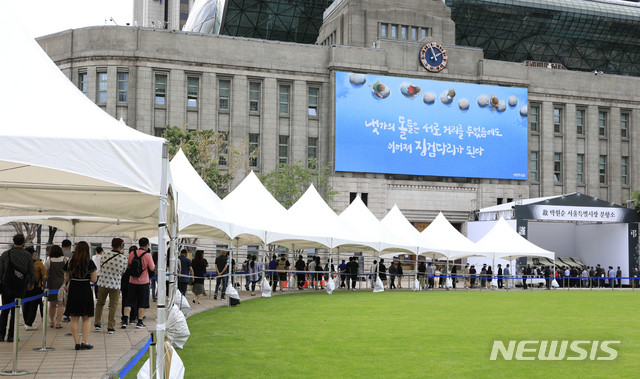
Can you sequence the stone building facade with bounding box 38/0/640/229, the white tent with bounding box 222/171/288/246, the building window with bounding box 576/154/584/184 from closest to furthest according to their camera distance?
the white tent with bounding box 222/171/288/246
the stone building facade with bounding box 38/0/640/229
the building window with bounding box 576/154/584/184

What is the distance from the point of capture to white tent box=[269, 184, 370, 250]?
98.7ft

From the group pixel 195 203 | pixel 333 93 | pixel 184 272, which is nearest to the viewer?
pixel 195 203

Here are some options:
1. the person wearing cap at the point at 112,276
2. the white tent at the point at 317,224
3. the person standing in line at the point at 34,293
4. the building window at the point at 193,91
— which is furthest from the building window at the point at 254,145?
the person standing in line at the point at 34,293

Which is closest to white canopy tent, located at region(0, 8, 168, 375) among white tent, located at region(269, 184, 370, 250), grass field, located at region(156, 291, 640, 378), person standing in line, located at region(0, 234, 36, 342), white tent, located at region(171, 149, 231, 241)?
person standing in line, located at region(0, 234, 36, 342)

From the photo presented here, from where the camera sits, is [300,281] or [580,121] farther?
[580,121]

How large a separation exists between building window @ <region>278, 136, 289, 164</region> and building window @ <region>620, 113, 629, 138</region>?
29.6 meters

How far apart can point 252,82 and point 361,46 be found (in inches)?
369

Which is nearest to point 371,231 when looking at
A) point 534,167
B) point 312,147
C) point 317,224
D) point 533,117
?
point 317,224

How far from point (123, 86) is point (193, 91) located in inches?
191

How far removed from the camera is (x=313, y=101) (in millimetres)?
54562

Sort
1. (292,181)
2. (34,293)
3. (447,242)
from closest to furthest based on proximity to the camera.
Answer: (34,293) < (447,242) < (292,181)

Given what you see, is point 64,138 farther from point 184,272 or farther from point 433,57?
point 433,57

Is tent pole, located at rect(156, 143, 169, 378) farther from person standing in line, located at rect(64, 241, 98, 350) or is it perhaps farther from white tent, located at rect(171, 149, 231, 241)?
white tent, located at rect(171, 149, 231, 241)

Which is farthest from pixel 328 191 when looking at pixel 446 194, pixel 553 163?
pixel 553 163
